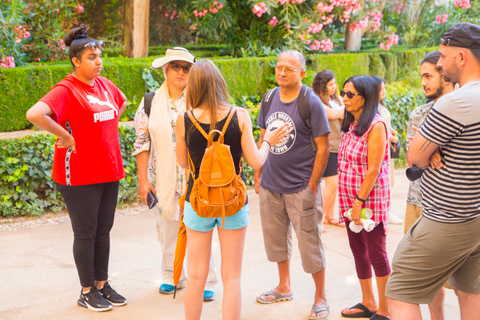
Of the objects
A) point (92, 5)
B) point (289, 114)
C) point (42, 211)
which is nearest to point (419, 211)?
point (289, 114)

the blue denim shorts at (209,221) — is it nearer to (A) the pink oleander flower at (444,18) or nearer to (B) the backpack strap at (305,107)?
(B) the backpack strap at (305,107)

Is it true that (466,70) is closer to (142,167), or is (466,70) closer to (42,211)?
(142,167)

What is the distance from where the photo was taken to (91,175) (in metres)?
3.74

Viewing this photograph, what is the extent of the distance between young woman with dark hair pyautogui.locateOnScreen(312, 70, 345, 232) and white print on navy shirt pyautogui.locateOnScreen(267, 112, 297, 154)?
183 cm

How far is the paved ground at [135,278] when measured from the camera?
151 inches

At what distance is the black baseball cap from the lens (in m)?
2.49

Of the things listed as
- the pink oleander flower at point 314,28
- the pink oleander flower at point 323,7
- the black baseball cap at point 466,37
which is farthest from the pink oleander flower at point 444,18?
the black baseball cap at point 466,37

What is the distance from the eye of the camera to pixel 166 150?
12.8 feet

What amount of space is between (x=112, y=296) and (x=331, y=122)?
310 cm

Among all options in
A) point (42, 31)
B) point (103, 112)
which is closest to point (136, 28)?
point (42, 31)

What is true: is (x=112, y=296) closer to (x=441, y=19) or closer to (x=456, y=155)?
(x=456, y=155)

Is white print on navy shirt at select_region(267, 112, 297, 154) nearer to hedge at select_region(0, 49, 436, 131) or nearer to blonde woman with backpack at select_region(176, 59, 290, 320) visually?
blonde woman with backpack at select_region(176, 59, 290, 320)

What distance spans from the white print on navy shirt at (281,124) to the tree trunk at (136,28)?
21.0ft

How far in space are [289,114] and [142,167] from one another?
49.1 inches
